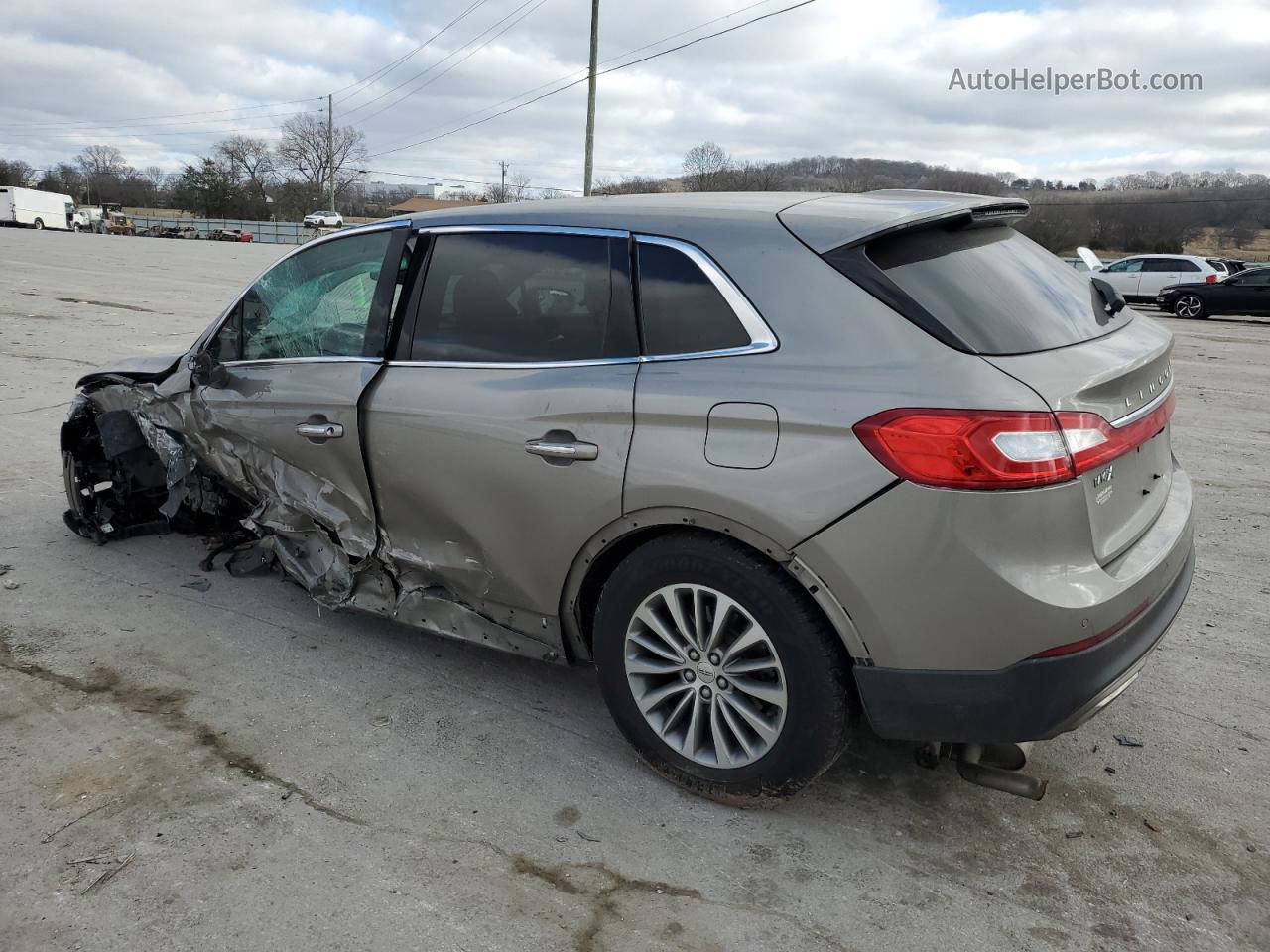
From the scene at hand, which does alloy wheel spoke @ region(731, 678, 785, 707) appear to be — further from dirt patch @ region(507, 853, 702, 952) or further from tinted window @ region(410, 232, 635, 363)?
tinted window @ region(410, 232, 635, 363)

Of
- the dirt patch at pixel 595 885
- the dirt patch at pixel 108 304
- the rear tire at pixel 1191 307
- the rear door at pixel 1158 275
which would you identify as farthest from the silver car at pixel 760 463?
the rear door at pixel 1158 275

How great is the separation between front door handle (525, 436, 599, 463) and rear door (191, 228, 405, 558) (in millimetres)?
916

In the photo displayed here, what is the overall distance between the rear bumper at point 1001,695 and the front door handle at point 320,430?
2.22m

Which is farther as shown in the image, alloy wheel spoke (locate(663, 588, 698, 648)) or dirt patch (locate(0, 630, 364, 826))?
dirt patch (locate(0, 630, 364, 826))

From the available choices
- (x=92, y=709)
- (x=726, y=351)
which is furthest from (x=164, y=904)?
(x=726, y=351)

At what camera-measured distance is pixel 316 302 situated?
4090 millimetres

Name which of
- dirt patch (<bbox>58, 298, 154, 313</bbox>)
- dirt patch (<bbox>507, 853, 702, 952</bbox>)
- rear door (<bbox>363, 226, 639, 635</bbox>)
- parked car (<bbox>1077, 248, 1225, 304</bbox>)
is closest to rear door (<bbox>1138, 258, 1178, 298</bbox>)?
parked car (<bbox>1077, 248, 1225, 304</bbox>)

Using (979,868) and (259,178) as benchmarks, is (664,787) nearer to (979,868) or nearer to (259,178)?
(979,868)

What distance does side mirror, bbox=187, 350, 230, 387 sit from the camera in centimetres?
435

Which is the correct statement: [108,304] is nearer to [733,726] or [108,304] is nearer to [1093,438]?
[733,726]

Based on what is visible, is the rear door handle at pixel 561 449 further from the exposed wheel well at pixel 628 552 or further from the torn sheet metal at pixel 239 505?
the torn sheet metal at pixel 239 505

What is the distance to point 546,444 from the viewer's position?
3121mm

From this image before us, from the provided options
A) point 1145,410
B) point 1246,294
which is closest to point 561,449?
point 1145,410

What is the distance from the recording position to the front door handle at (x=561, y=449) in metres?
3.02
